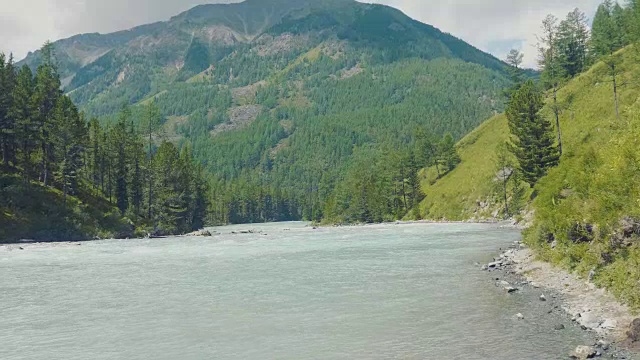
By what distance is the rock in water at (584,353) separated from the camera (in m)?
17.8

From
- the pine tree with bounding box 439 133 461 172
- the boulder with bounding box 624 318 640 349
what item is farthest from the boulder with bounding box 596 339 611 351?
the pine tree with bounding box 439 133 461 172

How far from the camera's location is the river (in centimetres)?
2055

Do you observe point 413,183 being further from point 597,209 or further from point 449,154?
point 597,209

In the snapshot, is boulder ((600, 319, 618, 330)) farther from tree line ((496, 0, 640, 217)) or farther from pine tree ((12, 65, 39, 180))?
pine tree ((12, 65, 39, 180))

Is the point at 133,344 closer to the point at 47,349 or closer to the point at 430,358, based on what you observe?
the point at 47,349

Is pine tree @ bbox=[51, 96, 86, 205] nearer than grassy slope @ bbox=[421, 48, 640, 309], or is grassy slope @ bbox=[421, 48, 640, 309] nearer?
grassy slope @ bbox=[421, 48, 640, 309]

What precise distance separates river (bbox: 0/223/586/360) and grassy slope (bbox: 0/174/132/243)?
105 feet

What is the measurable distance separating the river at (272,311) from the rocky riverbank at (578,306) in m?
0.90

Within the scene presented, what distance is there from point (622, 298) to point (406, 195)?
126m

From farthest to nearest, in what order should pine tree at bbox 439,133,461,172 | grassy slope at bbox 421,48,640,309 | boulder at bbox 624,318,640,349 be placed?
pine tree at bbox 439,133,461,172, grassy slope at bbox 421,48,640,309, boulder at bbox 624,318,640,349

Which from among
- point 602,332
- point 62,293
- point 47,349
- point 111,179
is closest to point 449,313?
point 602,332

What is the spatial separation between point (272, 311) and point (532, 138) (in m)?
74.3

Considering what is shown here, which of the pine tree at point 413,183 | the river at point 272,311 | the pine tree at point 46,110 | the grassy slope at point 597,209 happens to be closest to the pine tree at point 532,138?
the grassy slope at point 597,209

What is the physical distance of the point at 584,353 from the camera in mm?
17906
